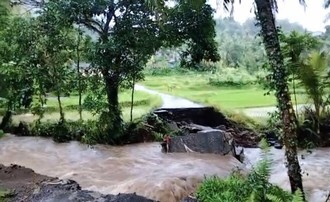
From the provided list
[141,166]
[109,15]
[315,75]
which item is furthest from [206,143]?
[109,15]

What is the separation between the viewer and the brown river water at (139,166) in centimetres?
765

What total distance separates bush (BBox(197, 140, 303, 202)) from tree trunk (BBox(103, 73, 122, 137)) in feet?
21.3

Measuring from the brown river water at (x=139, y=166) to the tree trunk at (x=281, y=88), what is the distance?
1.89 meters

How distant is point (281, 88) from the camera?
6.04 meters

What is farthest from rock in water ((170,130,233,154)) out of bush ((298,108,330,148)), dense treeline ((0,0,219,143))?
bush ((298,108,330,148))

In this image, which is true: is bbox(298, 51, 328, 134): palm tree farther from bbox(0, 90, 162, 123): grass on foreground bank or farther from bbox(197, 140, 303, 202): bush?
bbox(197, 140, 303, 202): bush

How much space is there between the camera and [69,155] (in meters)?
11.1

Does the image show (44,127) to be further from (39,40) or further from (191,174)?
(191,174)

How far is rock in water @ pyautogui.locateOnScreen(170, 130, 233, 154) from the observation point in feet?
34.4

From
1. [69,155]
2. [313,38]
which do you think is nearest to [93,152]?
[69,155]

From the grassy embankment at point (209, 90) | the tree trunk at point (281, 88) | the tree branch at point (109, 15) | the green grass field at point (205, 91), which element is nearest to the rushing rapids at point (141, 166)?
the tree trunk at point (281, 88)

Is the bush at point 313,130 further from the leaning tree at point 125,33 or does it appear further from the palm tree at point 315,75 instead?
the leaning tree at point 125,33

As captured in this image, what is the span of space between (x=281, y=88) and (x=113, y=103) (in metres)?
7.14

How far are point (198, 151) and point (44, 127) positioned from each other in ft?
17.6
